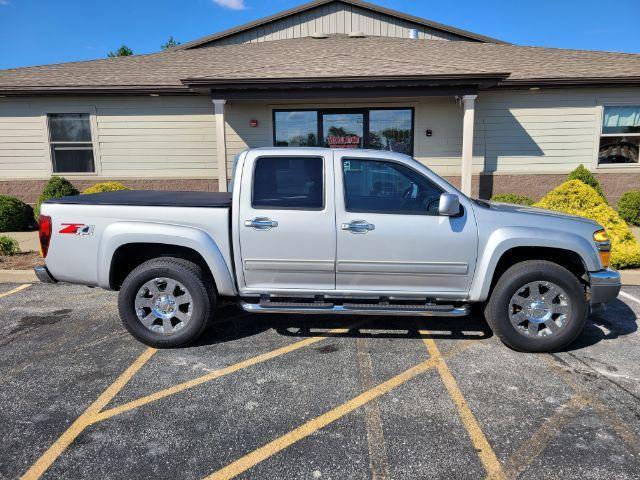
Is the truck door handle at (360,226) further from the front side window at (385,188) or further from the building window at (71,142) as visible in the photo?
the building window at (71,142)

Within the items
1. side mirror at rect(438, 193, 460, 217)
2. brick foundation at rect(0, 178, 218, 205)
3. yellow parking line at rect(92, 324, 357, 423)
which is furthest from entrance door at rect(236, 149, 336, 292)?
brick foundation at rect(0, 178, 218, 205)

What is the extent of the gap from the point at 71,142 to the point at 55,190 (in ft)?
4.97

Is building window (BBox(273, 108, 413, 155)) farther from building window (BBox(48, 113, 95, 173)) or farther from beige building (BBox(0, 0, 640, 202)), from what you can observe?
building window (BBox(48, 113, 95, 173))

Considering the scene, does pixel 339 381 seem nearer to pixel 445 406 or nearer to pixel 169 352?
pixel 445 406

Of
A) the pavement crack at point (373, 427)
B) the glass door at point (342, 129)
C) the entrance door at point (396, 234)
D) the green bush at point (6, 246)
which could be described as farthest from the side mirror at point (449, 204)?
the glass door at point (342, 129)

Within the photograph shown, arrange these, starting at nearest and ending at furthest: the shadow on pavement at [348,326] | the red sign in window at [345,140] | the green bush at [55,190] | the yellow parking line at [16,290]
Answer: the shadow on pavement at [348,326] → the yellow parking line at [16,290] → the green bush at [55,190] → the red sign in window at [345,140]

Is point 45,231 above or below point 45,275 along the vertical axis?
above

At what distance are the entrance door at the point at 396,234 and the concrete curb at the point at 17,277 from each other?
5.13 metres

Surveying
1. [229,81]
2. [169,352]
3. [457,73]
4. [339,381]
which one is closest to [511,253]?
[339,381]

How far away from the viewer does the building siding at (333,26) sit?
579 inches

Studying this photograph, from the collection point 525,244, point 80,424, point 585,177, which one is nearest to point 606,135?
point 585,177

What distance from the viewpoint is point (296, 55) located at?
12.0 m

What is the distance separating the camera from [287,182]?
13.6 ft

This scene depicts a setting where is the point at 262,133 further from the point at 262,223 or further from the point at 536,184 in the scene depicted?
the point at 262,223
